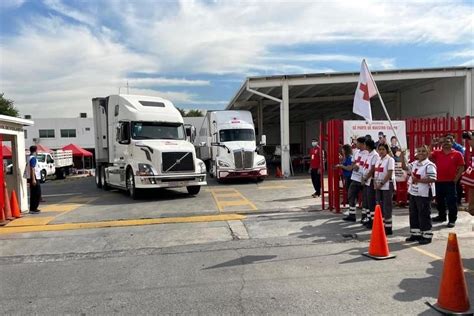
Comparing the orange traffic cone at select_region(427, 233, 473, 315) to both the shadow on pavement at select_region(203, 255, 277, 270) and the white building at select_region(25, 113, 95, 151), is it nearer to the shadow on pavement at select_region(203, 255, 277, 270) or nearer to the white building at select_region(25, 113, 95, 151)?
the shadow on pavement at select_region(203, 255, 277, 270)

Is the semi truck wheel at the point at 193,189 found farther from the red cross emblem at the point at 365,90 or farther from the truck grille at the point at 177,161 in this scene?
the red cross emblem at the point at 365,90

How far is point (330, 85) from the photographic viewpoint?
25.1m

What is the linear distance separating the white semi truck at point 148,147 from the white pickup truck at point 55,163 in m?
16.2

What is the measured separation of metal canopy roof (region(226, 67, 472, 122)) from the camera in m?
22.5

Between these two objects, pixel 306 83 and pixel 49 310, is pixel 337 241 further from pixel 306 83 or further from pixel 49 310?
pixel 306 83

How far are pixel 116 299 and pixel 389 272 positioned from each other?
3444 mm

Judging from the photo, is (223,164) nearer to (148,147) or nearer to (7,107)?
(148,147)

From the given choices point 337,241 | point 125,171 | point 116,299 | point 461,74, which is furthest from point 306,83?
point 116,299

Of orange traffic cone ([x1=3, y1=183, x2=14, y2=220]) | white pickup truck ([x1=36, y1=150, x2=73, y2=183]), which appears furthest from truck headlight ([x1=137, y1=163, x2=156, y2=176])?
white pickup truck ([x1=36, y1=150, x2=73, y2=183])

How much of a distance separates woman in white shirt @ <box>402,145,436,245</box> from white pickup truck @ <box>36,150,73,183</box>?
89.1ft

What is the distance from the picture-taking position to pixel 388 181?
800 centimetres

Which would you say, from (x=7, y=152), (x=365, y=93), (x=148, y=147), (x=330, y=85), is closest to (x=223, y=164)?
(x=148, y=147)

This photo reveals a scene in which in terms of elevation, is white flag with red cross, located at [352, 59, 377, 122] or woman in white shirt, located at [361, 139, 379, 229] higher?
white flag with red cross, located at [352, 59, 377, 122]

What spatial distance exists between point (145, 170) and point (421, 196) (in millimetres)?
8726
